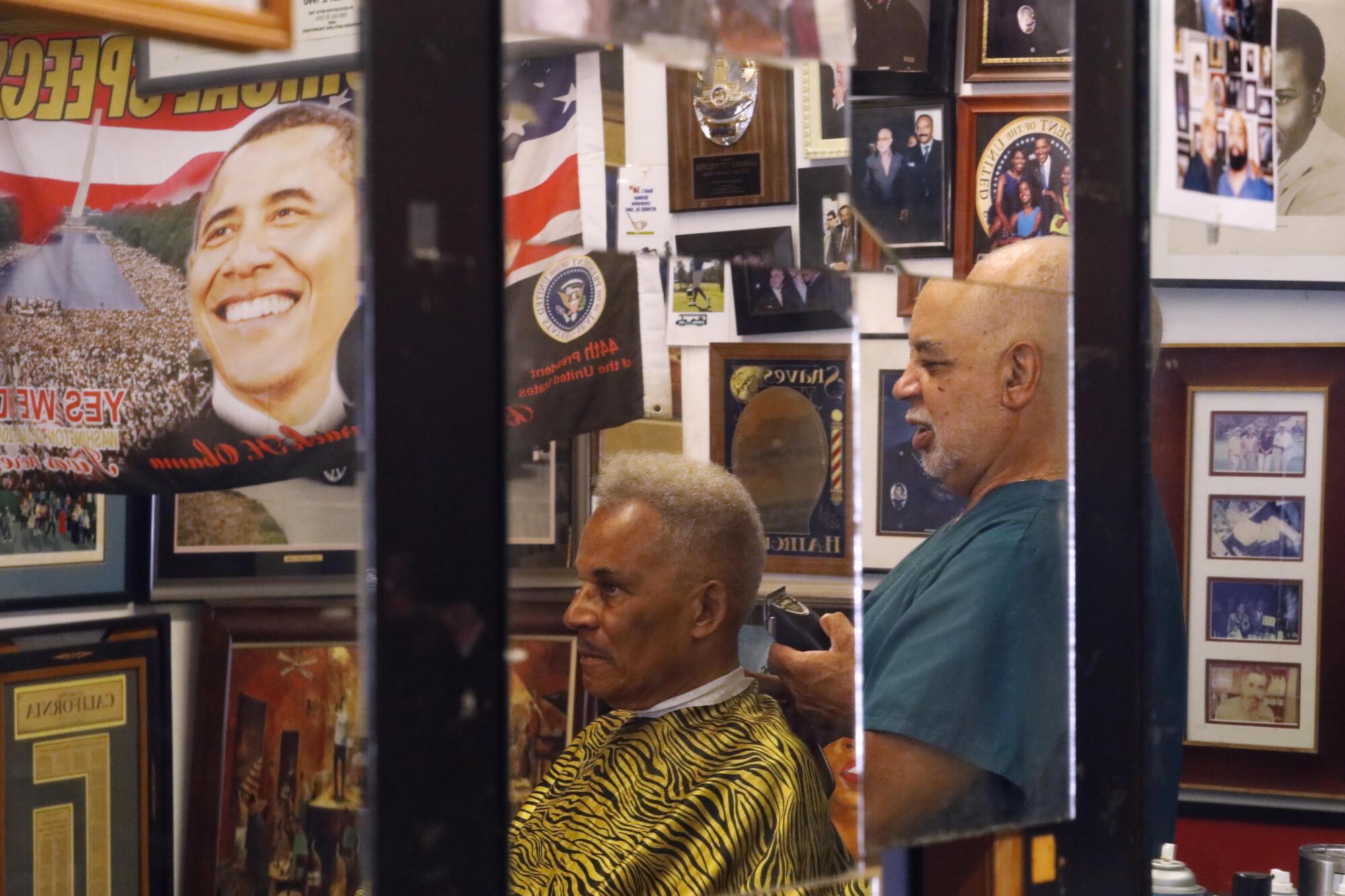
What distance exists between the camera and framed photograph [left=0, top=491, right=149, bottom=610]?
234 centimetres

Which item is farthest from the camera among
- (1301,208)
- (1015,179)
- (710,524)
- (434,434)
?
(1301,208)

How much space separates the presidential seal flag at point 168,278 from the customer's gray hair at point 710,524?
140cm

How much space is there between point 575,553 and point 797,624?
192mm

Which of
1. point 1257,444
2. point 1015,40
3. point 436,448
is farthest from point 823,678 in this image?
point 1257,444

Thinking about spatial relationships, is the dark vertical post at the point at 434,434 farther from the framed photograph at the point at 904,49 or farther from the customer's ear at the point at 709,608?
the framed photograph at the point at 904,49

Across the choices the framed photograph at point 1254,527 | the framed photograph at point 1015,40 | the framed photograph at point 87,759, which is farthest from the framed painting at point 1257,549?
the framed photograph at point 87,759

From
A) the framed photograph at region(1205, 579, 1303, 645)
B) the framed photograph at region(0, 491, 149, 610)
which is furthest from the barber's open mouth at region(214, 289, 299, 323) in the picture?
the framed photograph at region(1205, 579, 1303, 645)

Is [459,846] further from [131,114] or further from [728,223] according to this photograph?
[131,114]

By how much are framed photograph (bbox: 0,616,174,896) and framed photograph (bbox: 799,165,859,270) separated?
6.22 feet

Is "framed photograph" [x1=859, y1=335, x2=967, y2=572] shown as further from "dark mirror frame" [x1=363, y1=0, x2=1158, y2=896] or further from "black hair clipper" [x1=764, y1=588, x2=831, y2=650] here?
"dark mirror frame" [x1=363, y1=0, x2=1158, y2=896]

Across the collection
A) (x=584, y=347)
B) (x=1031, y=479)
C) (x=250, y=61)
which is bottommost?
(x=1031, y=479)

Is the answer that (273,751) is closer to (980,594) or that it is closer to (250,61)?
(250,61)

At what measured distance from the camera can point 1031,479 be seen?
3.61 ft

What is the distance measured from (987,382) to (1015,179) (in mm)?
269
